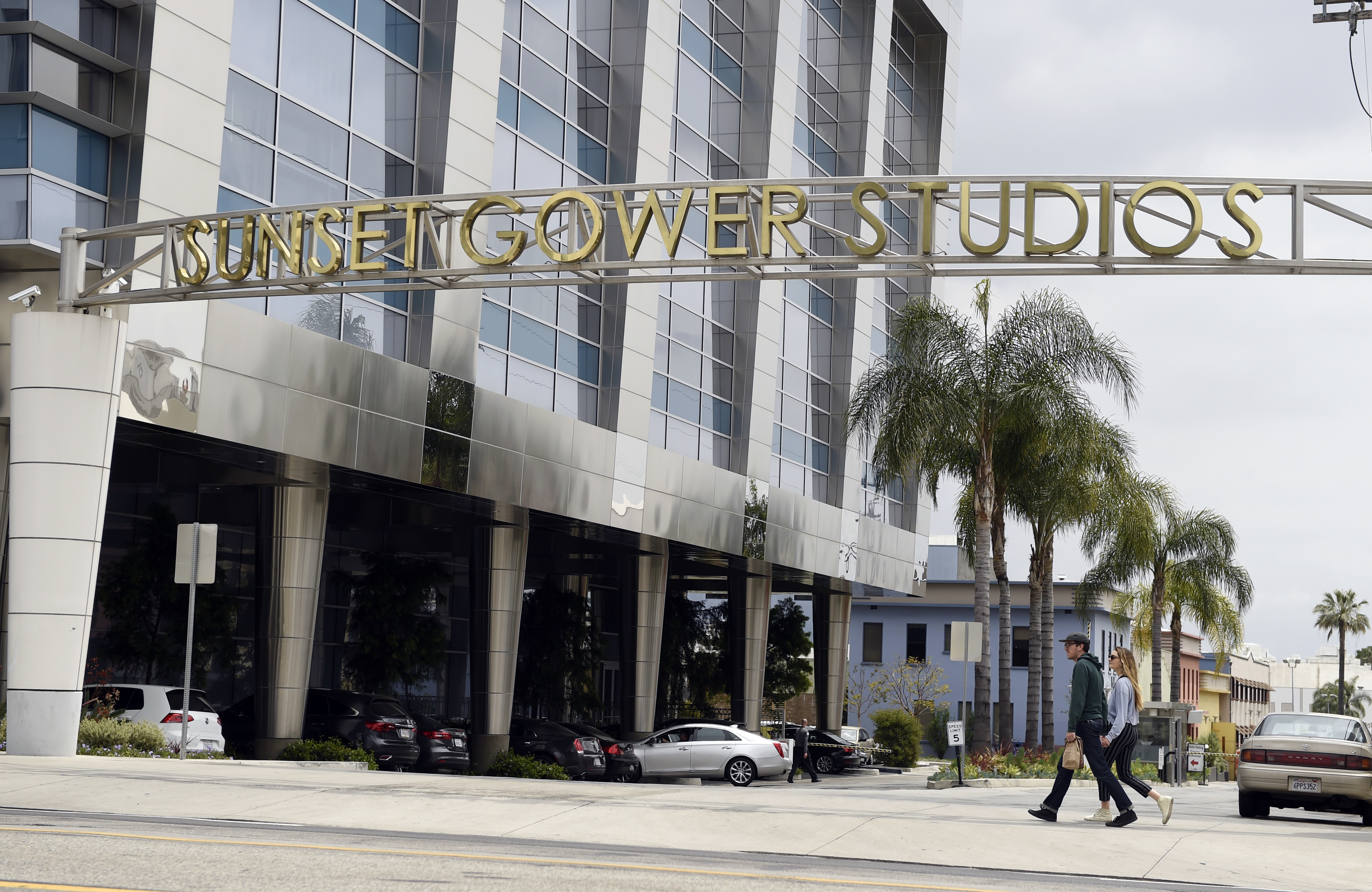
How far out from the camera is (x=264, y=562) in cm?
2606

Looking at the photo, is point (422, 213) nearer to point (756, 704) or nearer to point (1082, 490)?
point (1082, 490)

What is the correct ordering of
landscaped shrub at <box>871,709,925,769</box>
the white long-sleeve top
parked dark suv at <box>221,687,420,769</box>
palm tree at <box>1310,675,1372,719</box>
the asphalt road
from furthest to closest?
palm tree at <box>1310,675,1372,719</box>
landscaped shrub at <box>871,709,925,769</box>
parked dark suv at <box>221,687,420,769</box>
the white long-sleeve top
the asphalt road

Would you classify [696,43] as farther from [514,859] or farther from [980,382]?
[514,859]

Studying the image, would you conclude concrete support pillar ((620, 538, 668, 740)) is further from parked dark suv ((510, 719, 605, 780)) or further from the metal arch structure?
the metal arch structure

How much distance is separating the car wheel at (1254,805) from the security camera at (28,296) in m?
17.3

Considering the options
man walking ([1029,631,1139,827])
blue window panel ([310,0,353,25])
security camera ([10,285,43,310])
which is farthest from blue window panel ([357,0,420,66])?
man walking ([1029,631,1139,827])

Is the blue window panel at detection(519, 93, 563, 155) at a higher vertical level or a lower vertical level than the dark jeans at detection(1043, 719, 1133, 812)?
higher

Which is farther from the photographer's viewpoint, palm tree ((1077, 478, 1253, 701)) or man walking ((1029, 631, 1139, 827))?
palm tree ((1077, 478, 1253, 701))

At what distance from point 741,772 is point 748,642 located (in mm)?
14662

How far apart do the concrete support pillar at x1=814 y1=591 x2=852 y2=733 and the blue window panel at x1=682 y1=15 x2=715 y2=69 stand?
2067 centimetres

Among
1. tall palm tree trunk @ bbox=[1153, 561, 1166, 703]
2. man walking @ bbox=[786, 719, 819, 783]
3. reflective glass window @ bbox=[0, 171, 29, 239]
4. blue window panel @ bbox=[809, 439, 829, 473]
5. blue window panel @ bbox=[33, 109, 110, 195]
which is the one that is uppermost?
blue window panel @ bbox=[33, 109, 110, 195]

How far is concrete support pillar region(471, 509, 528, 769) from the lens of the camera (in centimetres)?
3120

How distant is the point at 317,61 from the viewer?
82.1ft

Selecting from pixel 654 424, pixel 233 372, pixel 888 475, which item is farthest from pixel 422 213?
pixel 888 475
